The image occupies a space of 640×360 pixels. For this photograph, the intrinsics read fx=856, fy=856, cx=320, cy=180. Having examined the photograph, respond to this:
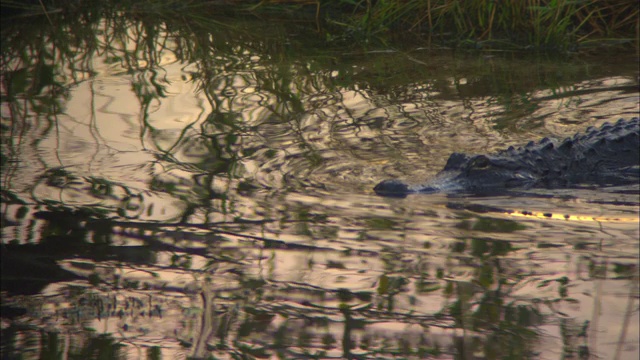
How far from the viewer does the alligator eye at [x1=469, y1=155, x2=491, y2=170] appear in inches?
170

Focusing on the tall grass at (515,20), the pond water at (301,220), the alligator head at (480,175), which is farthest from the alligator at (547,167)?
the tall grass at (515,20)

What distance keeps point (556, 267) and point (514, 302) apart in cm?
37

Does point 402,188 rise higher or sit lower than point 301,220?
higher

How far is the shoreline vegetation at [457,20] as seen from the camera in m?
7.30

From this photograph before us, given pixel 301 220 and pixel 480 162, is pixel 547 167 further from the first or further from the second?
pixel 301 220

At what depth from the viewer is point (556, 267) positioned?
3188mm

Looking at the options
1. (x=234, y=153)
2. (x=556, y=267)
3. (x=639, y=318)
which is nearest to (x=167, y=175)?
(x=234, y=153)

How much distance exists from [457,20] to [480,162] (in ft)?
11.6

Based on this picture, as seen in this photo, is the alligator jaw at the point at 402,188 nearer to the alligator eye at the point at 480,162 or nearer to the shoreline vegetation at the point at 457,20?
the alligator eye at the point at 480,162

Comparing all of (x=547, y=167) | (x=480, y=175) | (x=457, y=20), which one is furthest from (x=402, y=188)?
(x=457, y=20)

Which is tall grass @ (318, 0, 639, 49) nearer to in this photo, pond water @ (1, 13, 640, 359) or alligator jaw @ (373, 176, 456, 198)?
pond water @ (1, 13, 640, 359)

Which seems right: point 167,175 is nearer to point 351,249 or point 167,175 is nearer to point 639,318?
point 351,249

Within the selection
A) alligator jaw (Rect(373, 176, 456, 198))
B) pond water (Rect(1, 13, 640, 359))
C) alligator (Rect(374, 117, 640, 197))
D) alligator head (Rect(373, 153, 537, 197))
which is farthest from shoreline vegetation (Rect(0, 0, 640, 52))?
alligator jaw (Rect(373, 176, 456, 198))

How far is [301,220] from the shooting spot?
147 inches
